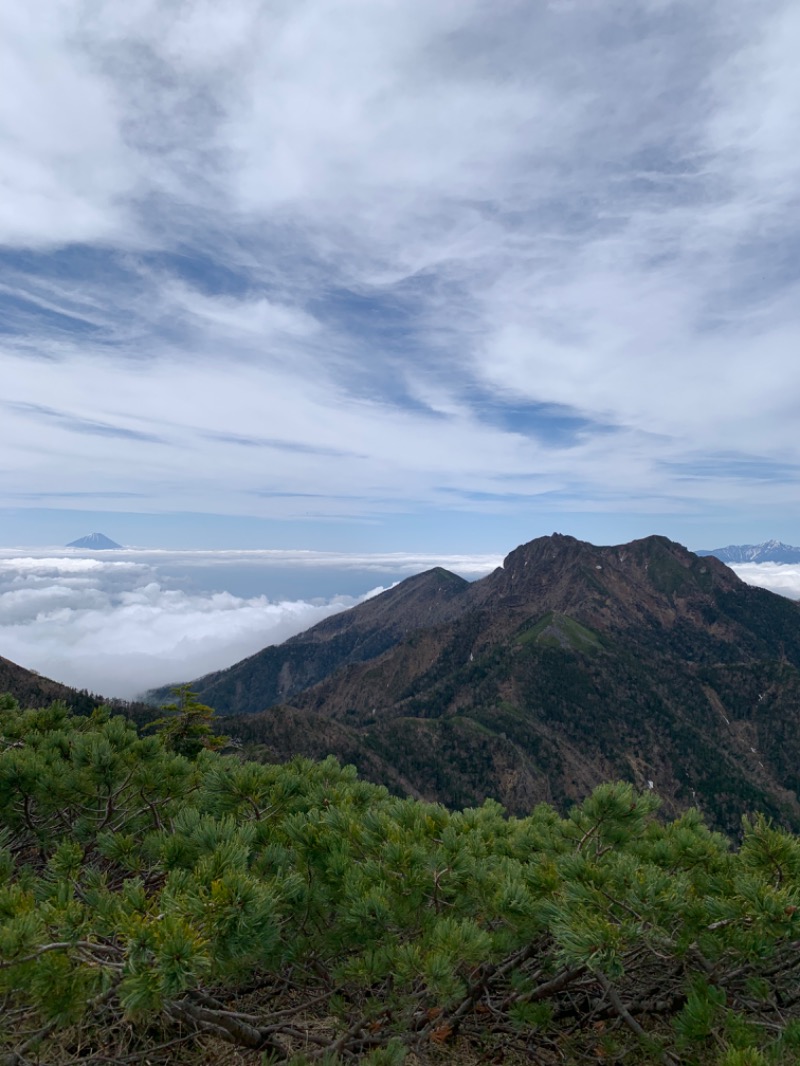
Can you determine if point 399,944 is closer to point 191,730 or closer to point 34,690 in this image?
point 191,730

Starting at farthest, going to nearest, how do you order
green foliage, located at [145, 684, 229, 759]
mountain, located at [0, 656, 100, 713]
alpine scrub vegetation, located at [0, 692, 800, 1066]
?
mountain, located at [0, 656, 100, 713] < green foliage, located at [145, 684, 229, 759] < alpine scrub vegetation, located at [0, 692, 800, 1066]

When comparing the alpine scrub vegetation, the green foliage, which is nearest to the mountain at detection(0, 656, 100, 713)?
the green foliage

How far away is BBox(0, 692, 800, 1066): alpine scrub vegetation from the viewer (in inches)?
156

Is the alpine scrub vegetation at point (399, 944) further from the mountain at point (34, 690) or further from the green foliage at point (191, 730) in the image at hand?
the mountain at point (34, 690)

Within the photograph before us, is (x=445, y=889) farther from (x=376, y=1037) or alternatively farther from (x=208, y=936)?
(x=208, y=936)

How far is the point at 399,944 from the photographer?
5.46 m

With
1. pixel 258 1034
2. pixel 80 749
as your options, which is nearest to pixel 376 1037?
pixel 258 1034

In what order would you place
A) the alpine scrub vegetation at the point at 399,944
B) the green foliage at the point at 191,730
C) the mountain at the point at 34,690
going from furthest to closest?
1. the mountain at the point at 34,690
2. the green foliage at the point at 191,730
3. the alpine scrub vegetation at the point at 399,944

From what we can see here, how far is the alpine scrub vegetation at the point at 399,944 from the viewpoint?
13.0 feet

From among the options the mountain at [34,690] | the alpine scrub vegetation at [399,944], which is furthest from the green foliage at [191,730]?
the mountain at [34,690]

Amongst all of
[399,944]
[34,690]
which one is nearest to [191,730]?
[399,944]

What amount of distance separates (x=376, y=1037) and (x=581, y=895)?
7.37 feet

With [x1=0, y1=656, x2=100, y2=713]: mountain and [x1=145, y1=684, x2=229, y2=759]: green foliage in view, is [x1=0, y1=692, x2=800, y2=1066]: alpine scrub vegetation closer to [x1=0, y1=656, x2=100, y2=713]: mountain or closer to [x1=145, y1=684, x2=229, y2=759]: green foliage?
[x1=145, y1=684, x2=229, y2=759]: green foliage

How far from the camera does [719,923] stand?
469cm
